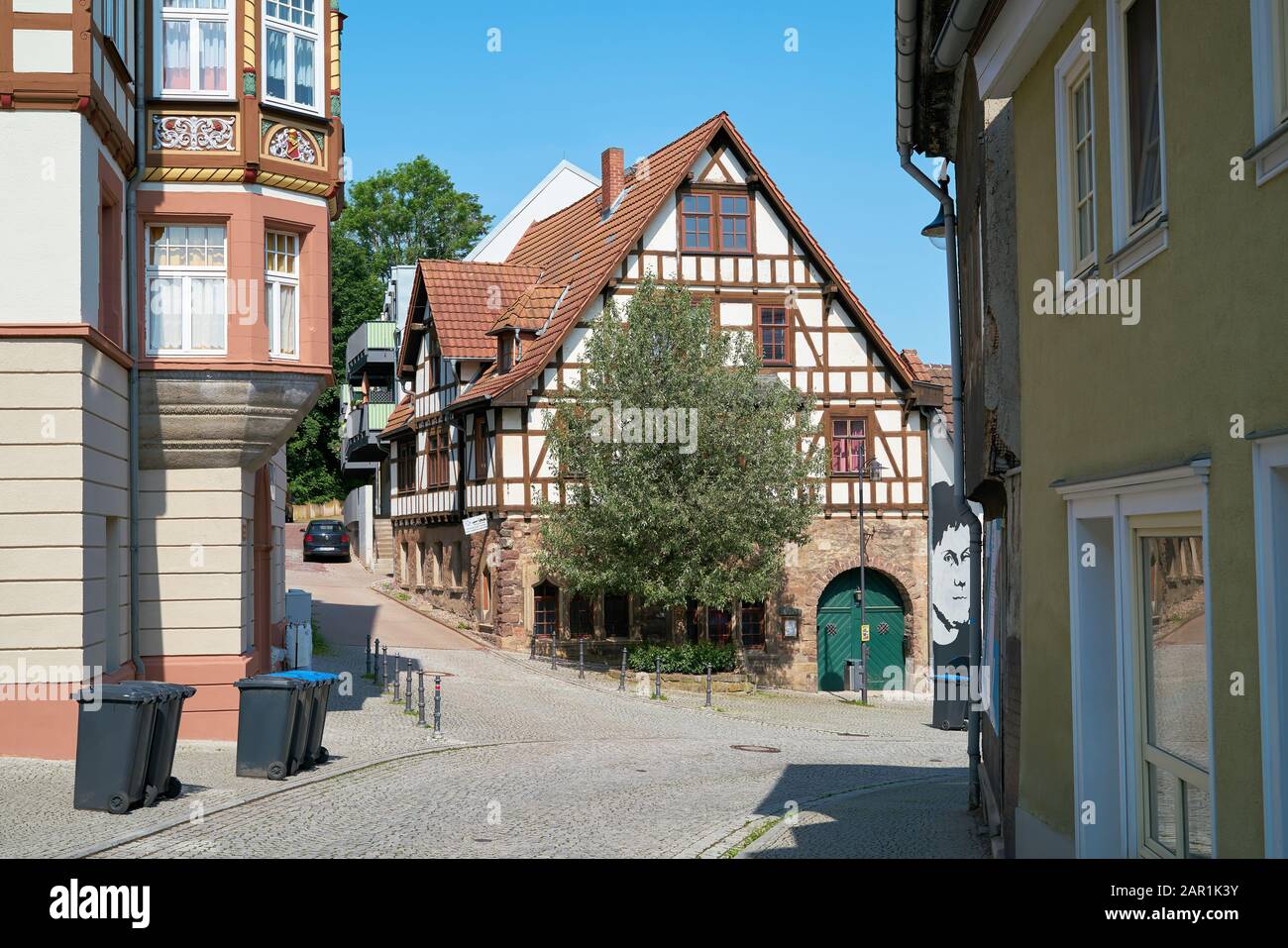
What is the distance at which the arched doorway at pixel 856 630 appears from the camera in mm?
35938

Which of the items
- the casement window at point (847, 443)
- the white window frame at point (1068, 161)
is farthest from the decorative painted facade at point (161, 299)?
the casement window at point (847, 443)

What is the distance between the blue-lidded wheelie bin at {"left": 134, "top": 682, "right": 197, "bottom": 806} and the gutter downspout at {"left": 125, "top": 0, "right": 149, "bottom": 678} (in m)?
4.93

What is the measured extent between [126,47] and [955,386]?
1046 centimetres

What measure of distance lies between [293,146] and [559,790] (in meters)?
9.08

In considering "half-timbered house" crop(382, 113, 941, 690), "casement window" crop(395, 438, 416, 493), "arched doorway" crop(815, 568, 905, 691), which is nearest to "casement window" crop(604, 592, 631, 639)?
"half-timbered house" crop(382, 113, 941, 690)

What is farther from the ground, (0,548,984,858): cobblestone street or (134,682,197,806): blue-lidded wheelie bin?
(134,682,197,806): blue-lidded wheelie bin

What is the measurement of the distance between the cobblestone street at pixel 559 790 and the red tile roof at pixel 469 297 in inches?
511

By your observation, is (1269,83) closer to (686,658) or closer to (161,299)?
(161,299)

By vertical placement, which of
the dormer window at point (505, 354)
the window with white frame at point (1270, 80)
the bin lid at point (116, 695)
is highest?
the dormer window at point (505, 354)

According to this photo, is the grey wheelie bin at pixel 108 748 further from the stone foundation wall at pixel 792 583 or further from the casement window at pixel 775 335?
the casement window at pixel 775 335

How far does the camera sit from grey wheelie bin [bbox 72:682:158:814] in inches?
481

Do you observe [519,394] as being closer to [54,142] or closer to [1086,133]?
[54,142]

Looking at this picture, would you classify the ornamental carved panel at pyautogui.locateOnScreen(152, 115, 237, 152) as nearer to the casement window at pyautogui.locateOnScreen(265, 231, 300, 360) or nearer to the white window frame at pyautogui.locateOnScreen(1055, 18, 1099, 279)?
the casement window at pyautogui.locateOnScreen(265, 231, 300, 360)

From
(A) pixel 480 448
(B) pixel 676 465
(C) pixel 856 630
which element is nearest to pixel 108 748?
(B) pixel 676 465
